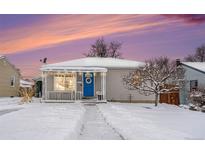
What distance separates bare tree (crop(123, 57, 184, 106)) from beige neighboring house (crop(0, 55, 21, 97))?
1102 centimetres

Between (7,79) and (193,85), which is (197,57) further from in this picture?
(7,79)

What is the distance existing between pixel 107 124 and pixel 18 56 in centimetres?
980

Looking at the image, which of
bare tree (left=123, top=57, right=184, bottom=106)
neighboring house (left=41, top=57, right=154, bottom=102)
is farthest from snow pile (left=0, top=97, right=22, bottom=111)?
bare tree (left=123, top=57, right=184, bottom=106)

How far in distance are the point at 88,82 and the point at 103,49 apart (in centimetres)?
735

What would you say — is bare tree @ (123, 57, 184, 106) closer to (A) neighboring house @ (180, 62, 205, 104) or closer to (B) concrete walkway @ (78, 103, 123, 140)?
(A) neighboring house @ (180, 62, 205, 104)

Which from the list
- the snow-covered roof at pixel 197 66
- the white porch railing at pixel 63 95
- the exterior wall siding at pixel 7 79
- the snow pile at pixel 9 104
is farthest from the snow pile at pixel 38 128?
the exterior wall siding at pixel 7 79

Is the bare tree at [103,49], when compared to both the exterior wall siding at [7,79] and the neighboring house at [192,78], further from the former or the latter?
the neighboring house at [192,78]

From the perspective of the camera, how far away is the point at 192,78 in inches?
810

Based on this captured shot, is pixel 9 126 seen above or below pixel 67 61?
below

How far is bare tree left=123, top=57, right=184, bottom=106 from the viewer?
1981 centimetres
